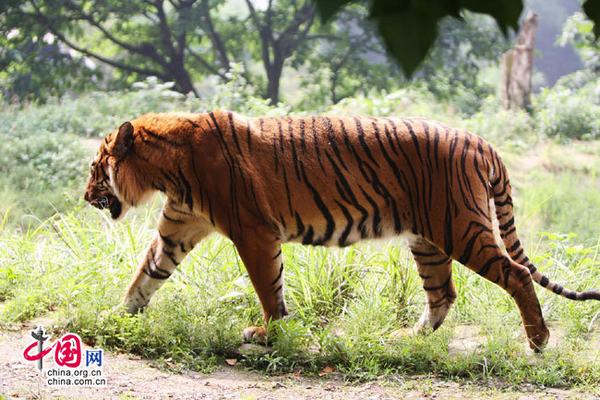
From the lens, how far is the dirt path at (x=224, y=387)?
12.7ft

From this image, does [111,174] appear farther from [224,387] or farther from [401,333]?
[401,333]

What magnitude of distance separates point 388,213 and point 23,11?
29.9 ft

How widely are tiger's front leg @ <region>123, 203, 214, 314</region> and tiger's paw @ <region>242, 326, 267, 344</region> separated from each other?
57 cm

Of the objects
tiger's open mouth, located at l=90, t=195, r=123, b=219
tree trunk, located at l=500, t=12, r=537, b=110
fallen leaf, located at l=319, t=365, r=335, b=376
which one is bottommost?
fallen leaf, located at l=319, t=365, r=335, b=376

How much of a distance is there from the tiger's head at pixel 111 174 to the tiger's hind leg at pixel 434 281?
1598mm

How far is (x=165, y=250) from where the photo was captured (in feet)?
15.3

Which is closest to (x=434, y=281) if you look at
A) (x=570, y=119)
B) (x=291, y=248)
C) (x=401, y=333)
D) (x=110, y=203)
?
(x=401, y=333)

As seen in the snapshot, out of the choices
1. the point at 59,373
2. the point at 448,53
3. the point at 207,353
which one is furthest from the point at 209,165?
the point at 448,53

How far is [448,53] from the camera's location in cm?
1332

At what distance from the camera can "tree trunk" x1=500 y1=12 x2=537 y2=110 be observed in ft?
41.0

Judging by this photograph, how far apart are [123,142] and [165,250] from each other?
2.05 ft

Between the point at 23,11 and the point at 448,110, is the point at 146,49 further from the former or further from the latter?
the point at 448,110

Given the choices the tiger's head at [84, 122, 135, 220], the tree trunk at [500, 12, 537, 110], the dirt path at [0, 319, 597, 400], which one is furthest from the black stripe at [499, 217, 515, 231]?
the tree trunk at [500, 12, 537, 110]

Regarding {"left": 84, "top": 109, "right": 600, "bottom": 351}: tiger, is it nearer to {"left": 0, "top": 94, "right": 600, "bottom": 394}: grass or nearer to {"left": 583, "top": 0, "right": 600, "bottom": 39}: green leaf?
{"left": 0, "top": 94, "right": 600, "bottom": 394}: grass
